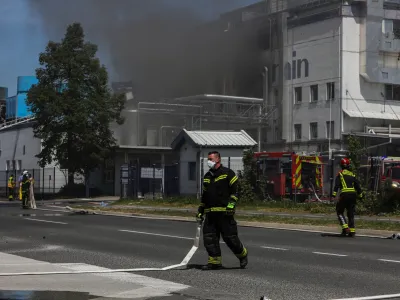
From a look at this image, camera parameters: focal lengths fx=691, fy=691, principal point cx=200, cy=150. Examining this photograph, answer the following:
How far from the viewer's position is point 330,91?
51688 millimetres

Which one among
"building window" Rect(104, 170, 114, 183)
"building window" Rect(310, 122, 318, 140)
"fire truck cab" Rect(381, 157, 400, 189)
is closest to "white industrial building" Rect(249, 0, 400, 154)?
"building window" Rect(310, 122, 318, 140)

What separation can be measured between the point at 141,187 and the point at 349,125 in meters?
20.7

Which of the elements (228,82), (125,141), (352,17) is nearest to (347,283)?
(125,141)

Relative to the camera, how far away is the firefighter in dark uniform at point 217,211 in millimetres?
10070

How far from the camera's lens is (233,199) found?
398 inches

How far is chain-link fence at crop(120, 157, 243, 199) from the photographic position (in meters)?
35.6

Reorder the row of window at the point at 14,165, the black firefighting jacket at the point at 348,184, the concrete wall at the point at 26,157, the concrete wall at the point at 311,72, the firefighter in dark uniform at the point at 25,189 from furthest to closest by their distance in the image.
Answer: the row of window at the point at 14,165, the concrete wall at the point at 311,72, the concrete wall at the point at 26,157, the firefighter in dark uniform at the point at 25,189, the black firefighting jacket at the point at 348,184

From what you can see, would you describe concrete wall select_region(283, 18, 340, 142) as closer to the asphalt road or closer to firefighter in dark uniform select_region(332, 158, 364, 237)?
the asphalt road

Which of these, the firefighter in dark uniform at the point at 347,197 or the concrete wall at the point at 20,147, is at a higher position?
the concrete wall at the point at 20,147

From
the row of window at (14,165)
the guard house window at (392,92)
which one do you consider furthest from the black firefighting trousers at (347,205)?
the row of window at (14,165)

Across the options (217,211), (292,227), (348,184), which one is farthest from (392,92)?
(217,211)

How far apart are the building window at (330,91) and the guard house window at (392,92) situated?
4.91 meters

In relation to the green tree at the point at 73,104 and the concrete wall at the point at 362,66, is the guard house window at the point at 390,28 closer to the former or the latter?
the concrete wall at the point at 362,66

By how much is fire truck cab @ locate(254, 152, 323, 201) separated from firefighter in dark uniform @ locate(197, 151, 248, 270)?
19911 millimetres
